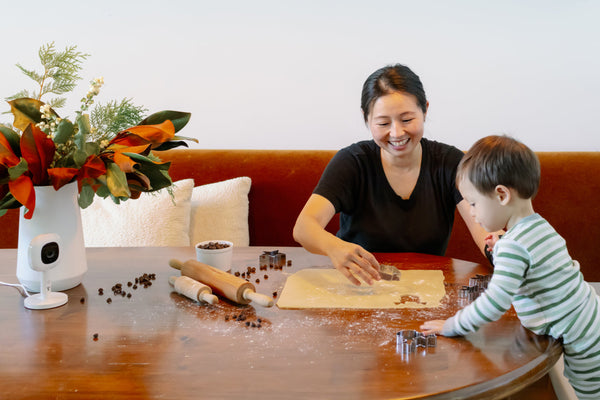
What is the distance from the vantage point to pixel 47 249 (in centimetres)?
136

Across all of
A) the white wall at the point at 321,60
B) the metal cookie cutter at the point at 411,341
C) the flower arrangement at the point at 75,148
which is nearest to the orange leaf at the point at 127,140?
the flower arrangement at the point at 75,148

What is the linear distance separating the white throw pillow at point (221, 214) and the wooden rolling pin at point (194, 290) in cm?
124

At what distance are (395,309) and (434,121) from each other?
1.78 m

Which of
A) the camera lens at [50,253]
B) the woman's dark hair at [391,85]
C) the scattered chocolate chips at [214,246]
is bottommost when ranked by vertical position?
the scattered chocolate chips at [214,246]

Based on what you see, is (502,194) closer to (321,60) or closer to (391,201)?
(391,201)

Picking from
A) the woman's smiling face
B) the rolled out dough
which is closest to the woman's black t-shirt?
the woman's smiling face

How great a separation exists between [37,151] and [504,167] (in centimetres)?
104

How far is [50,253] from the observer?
4.49ft

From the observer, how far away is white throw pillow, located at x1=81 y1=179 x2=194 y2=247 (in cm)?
252

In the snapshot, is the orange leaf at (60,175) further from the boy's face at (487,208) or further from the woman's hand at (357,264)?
the boy's face at (487,208)

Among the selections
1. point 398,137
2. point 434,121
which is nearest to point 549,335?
point 398,137

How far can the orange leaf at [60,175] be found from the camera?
1331mm

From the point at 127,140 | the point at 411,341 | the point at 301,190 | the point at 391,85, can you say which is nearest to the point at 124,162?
the point at 127,140

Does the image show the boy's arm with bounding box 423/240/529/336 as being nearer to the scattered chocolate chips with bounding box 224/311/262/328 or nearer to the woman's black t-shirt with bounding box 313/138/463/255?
the scattered chocolate chips with bounding box 224/311/262/328
